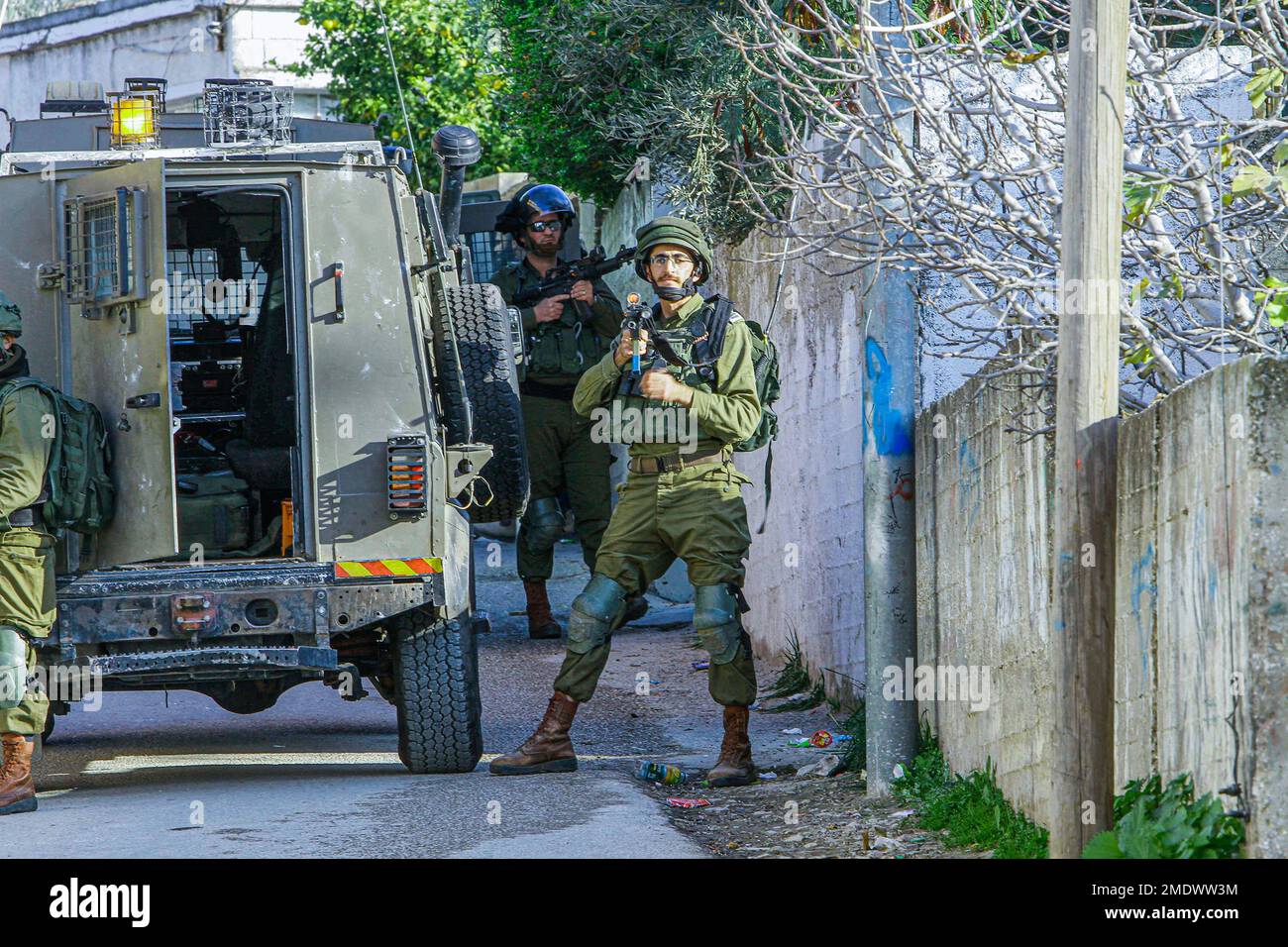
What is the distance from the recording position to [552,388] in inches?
Result: 400

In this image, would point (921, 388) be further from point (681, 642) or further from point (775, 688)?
point (681, 642)

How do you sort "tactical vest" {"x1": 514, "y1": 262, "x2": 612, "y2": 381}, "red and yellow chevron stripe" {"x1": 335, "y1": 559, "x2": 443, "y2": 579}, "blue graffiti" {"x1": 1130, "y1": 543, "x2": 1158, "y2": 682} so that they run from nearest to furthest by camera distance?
"blue graffiti" {"x1": 1130, "y1": 543, "x2": 1158, "y2": 682}
"red and yellow chevron stripe" {"x1": 335, "y1": 559, "x2": 443, "y2": 579}
"tactical vest" {"x1": 514, "y1": 262, "x2": 612, "y2": 381}

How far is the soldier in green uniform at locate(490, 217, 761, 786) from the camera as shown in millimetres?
6516

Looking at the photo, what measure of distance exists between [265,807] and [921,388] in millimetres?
3080

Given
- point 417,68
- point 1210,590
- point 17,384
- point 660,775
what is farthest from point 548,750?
point 417,68

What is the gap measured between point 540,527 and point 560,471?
362mm

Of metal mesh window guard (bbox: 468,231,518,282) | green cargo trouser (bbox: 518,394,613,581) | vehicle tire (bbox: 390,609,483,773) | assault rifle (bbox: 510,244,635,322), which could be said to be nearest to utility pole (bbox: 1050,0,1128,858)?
vehicle tire (bbox: 390,609,483,773)

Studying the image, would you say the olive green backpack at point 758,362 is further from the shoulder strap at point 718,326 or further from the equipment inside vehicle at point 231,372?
the equipment inside vehicle at point 231,372

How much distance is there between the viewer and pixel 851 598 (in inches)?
306

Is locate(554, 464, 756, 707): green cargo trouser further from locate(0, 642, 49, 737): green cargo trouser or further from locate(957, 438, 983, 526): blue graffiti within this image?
locate(0, 642, 49, 737): green cargo trouser

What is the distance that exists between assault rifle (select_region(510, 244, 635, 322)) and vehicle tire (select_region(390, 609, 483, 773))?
362 centimetres

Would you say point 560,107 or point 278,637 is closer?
point 278,637

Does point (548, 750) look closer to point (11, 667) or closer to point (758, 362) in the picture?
point (758, 362)
